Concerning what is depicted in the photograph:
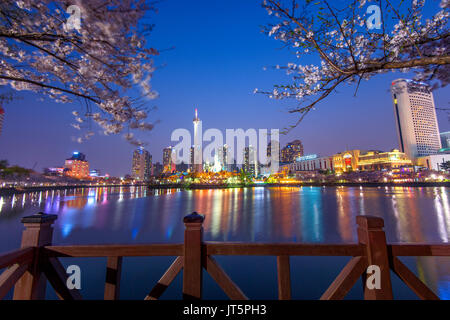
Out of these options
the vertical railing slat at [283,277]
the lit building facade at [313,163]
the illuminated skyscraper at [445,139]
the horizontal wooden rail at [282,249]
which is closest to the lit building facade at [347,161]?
the lit building facade at [313,163]

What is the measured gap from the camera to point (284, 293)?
95.3 inches

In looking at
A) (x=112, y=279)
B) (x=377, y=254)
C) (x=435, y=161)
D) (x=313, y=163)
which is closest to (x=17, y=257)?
(x=112, y=279)

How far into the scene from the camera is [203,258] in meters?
2.28

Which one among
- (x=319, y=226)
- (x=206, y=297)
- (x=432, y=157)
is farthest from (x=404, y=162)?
(x=206, y=297)

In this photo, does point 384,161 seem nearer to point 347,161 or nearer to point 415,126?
point 347,161

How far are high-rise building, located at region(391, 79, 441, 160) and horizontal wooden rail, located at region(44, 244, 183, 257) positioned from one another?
148 metres

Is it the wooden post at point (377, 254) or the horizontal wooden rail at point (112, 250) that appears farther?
the horizontal wooden rail at point (112, 250)

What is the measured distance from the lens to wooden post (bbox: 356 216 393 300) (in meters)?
2.12

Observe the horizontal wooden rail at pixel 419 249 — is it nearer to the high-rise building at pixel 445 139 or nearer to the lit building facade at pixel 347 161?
the lit building facade at pixel 347 161

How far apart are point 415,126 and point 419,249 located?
525 feet

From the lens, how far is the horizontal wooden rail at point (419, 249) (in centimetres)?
221

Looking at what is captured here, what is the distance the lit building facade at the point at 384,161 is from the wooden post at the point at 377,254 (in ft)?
445
